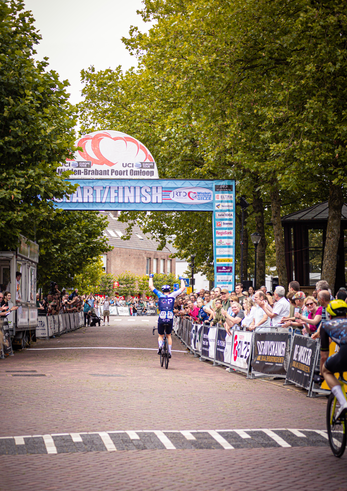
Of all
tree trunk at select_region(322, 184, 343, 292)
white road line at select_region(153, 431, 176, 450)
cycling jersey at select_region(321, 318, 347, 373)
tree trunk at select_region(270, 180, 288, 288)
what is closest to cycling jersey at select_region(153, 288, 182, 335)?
tree trunk at select_region(322, 184, 343, 292)

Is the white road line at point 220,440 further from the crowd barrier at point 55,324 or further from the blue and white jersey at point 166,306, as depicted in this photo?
the crowd barrier at point 55,324

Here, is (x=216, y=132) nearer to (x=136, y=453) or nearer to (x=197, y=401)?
(x=197, y=401)

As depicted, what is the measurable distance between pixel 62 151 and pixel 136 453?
1349 cm

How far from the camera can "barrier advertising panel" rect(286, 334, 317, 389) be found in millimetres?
11260

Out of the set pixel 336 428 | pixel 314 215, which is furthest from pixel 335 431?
pixel 314 215

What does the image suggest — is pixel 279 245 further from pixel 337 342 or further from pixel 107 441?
pixel 337 342

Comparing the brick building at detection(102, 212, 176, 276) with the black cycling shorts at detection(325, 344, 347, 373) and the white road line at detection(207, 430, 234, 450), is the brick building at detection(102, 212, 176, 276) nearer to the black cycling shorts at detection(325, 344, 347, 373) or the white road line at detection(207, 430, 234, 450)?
the white road line at detection(207, 430, 234, 450)

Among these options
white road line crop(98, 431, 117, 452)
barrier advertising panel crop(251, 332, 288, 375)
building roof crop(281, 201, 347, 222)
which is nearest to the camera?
white road line crop(98, 431, 117, 452)

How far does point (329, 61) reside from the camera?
64.5ft

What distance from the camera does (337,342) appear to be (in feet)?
21.7

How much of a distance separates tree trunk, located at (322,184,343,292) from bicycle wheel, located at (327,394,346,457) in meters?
14.4

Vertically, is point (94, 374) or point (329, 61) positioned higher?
point (329, 61)

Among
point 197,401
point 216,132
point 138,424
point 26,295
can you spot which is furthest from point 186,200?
point 138,424

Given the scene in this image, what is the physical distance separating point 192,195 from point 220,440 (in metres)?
18.4
